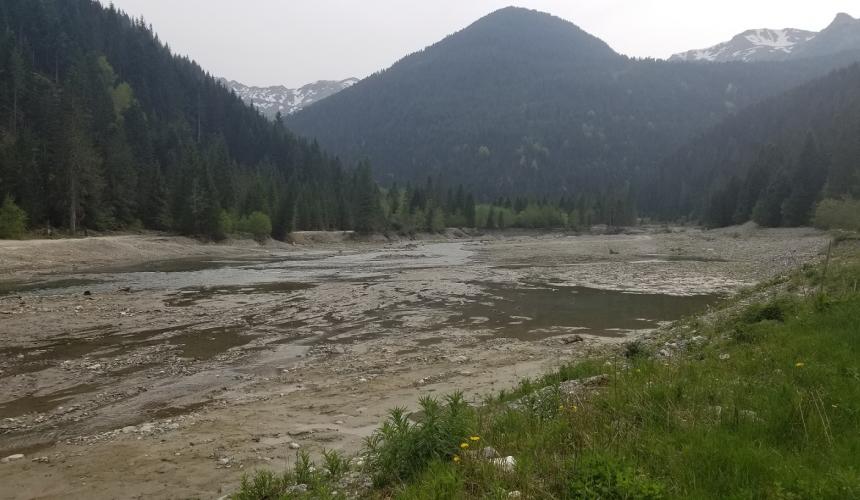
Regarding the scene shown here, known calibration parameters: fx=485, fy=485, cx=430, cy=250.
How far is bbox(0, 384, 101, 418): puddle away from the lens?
35.9ft

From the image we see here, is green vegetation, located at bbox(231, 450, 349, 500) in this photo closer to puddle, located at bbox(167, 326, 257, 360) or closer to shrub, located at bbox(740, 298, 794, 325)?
puddle, located at bbox(167, 326, 257, 360)

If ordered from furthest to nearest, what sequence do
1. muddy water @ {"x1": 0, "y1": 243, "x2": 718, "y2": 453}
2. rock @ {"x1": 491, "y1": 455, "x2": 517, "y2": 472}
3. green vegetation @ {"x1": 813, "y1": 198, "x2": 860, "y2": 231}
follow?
green vegetation @ {"x1": 813, "y1": 198, "x2": 860, "y2": 231} < muddy water @ {"x1": 0, "y1": 243, "x2": 718, "y2": 453} < rock @ {"x1": 491, "y1": 455, "x2": 517, "y2": 472}

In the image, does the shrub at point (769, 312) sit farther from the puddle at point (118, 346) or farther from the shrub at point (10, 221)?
the shrub at point (10, 221)

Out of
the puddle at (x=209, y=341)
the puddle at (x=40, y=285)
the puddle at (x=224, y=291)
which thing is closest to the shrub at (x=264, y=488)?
the puddle at (x=209, y=341)

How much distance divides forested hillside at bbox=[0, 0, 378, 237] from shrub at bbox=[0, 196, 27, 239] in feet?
18.7

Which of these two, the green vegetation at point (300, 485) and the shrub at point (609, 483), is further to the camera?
the green vegetation at point (300, 485)

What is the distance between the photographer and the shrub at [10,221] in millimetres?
52562

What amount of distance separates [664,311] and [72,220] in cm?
7181

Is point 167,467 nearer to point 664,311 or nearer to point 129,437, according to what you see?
point 129,437

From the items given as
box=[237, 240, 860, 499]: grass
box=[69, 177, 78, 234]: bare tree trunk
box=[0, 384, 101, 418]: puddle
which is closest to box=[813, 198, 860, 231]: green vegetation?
box=[237, 240, 860, 499]: grass

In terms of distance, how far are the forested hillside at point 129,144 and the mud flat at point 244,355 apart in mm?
34866

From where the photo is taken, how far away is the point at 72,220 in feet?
211

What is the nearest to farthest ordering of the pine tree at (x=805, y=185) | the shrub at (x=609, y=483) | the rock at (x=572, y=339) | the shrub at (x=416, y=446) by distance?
the shrub at (x=609, y=483) → the shrub at (x=416, y=446) → the rock at (x=572, y=339) → the pine tree at (x=805, y=185)

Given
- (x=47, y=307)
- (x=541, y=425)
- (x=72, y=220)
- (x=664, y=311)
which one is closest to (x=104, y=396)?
(x=541, y=425)
